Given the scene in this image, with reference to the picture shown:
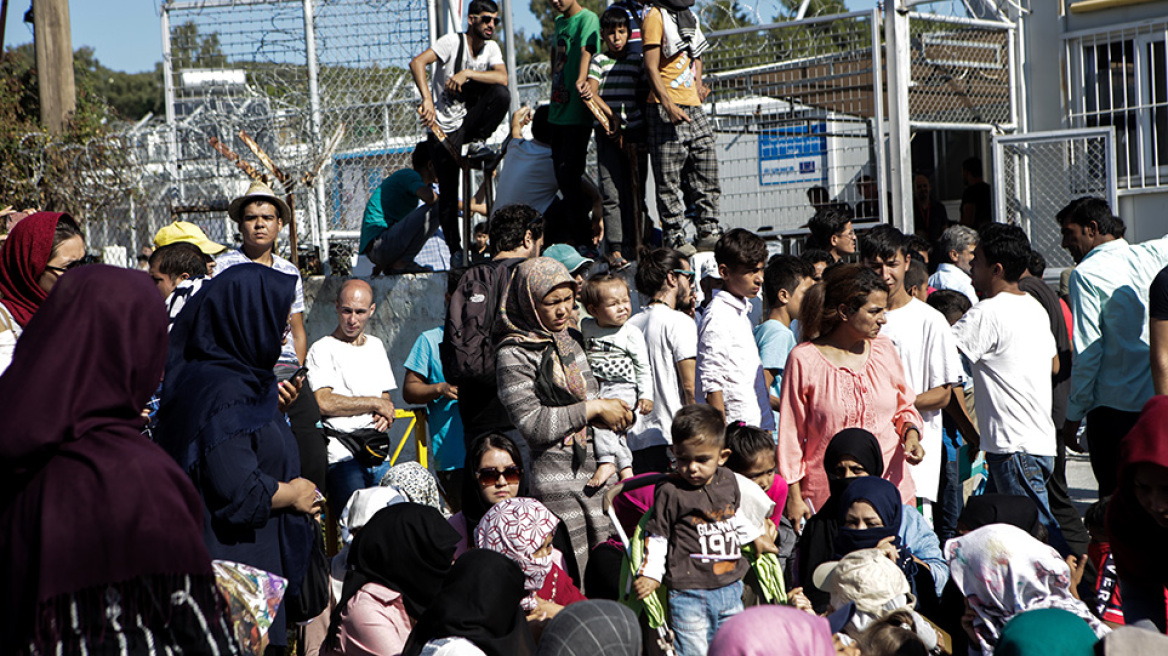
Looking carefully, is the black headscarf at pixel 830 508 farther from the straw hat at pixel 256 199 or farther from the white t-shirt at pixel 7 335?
the straw hat at pixel 256 199

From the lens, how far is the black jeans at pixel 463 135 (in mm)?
8227

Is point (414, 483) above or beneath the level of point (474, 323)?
beneath

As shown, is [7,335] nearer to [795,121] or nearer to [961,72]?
[795,121]

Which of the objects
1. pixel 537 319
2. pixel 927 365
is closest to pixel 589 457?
pixel 537 319

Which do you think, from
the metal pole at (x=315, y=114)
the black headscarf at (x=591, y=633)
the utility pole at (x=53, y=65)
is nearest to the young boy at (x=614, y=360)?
the black headscarf at (x=591, y=633)

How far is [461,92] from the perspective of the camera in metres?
8.20

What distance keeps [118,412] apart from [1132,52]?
461 inches

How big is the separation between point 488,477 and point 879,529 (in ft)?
5.35

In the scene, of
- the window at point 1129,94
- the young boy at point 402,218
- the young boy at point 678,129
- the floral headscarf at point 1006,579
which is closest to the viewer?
the floral headscarf at point 1006,579

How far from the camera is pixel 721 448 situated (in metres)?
4.41

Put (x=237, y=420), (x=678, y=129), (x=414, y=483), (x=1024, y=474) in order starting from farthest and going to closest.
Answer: (x=678, y=129) → (x=1024, y=474) → (x=414, y=483) → (x=237, y=420)

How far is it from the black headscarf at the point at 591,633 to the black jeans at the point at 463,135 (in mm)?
5033

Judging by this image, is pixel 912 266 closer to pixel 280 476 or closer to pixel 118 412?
pixel 280 476

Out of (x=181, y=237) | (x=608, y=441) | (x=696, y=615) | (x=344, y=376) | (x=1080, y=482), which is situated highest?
(x=181, y=237)
